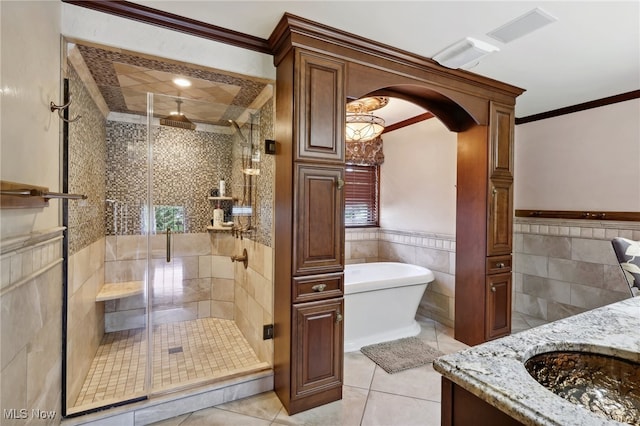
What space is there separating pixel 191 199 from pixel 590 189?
13.3ft

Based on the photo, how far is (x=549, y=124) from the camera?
11.1 ft

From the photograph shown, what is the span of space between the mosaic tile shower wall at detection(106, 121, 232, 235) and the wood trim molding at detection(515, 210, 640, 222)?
11.2 ft

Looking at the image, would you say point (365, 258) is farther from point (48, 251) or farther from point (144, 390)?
point (48, 251)

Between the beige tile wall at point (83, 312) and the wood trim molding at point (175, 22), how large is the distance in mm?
1477

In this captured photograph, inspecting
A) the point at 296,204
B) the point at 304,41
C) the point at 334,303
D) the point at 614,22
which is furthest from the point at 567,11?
the point at 334,303

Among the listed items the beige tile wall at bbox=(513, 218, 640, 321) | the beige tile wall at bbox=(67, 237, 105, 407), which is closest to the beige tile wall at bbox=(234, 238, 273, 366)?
the beige tile wall at bbox=(67, 237, 105, 407)

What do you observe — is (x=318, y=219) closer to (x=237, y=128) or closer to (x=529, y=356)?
(x=529, y=356)

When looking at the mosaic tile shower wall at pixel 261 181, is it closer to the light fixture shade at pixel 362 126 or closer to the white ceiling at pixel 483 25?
the white ceiling at pixel 483 25

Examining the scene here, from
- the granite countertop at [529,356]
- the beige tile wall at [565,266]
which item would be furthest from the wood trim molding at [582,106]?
the granite countertop at [529,356]

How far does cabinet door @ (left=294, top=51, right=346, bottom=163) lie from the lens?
1.92 meters

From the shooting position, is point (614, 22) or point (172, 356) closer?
point (614, 22)

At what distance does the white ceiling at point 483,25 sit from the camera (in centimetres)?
172

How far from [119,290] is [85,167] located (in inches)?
49.2

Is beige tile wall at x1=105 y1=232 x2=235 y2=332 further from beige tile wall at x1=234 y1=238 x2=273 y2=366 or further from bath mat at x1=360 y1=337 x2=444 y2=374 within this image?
bath mat at x1=360 y1=337 x2=444 y2=374
